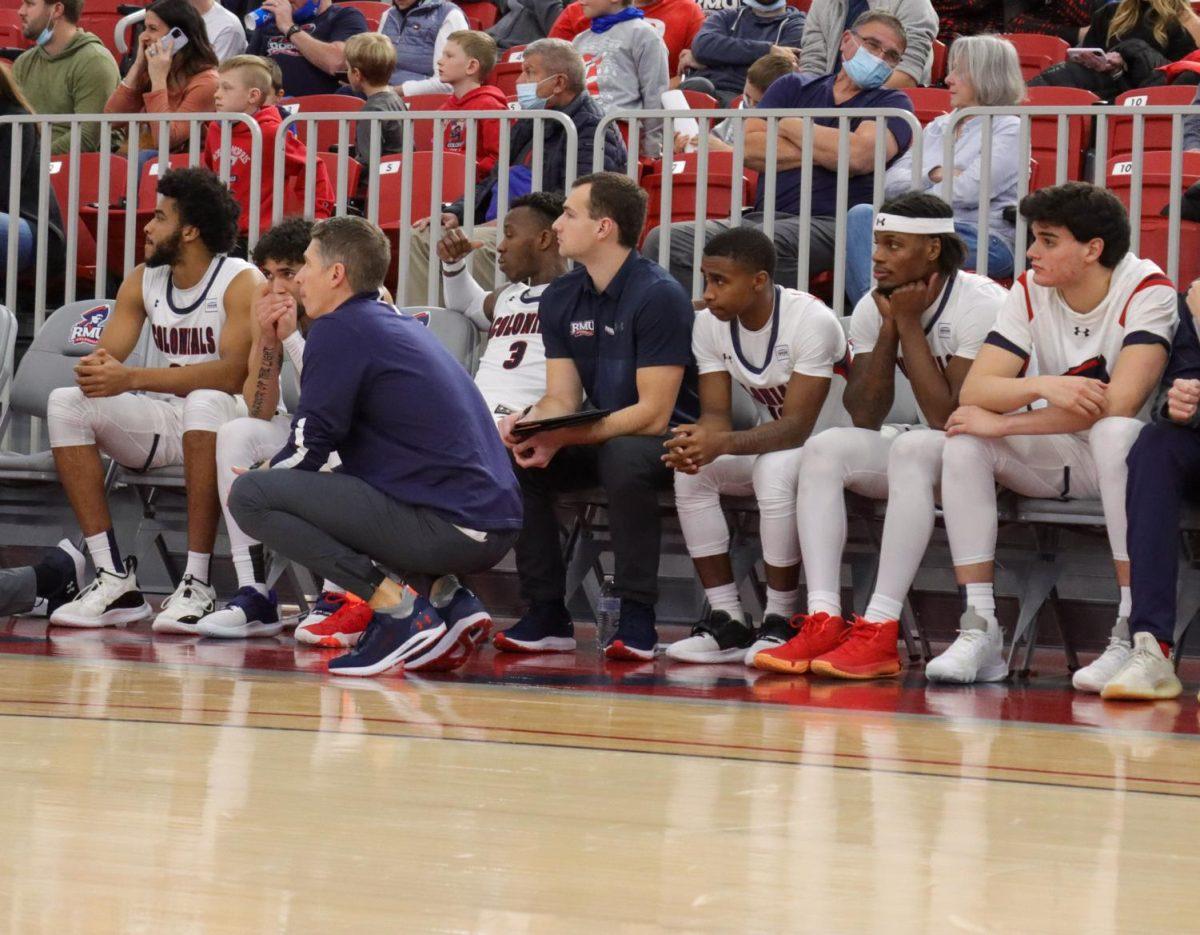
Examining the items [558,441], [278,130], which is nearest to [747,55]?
[278,130]

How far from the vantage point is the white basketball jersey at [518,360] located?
570 centimetres

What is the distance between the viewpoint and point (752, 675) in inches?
184

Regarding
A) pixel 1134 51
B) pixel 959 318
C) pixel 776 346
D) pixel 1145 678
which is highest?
pixel 1134 51

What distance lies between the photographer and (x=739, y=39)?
8914mm

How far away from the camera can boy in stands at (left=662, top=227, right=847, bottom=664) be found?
496 cm

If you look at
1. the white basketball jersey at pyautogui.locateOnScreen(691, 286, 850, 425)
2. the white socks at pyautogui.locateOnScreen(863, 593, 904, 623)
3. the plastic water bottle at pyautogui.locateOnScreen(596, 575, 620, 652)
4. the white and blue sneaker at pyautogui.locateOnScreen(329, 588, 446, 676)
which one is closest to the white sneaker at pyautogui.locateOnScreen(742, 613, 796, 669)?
the white socks at pyautogui.locateOnScreen(863, 593, 904, 623)

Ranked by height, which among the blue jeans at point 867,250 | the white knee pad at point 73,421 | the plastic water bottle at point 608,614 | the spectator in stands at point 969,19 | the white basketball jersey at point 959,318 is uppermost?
the spectator in stands at point 969,19

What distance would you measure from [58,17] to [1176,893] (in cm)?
787

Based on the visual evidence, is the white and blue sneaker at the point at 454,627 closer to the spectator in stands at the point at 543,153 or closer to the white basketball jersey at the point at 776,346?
the white basketball jersey at the point at 776,346

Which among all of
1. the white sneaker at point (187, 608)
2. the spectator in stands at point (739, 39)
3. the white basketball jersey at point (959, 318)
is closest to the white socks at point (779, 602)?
the white basketball jersey at point (959, 318)

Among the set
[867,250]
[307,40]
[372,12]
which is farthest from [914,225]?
[372,12]

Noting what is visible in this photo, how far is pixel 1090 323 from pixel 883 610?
0.95 m

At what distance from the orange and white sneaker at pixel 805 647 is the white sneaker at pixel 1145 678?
77 centimetres

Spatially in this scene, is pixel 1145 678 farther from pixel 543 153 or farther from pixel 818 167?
pixel 543 153
